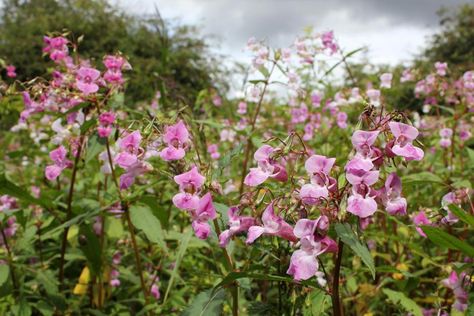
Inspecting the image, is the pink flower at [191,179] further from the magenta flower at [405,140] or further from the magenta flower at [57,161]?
the magenta flower at [57,161]

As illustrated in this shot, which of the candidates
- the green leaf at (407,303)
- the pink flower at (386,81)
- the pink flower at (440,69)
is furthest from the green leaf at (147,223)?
the pink flower at (440,69)

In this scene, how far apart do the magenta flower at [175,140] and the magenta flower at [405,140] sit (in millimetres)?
596

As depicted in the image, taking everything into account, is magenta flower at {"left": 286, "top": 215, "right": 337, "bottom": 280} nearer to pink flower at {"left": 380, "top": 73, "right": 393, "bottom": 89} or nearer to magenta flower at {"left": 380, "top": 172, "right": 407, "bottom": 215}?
magenta flower at {"left": 380, "top": 172, "right": 407, "bottom": 215}

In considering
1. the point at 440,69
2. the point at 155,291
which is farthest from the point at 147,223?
the point at 440,69

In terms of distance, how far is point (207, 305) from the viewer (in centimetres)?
145

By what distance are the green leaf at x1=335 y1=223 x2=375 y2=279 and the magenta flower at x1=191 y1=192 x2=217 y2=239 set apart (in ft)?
1.15

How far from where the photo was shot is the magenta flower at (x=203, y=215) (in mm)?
1354

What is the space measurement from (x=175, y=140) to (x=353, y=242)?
0.61m

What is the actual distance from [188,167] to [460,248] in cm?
83

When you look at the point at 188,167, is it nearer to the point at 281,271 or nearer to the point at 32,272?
the point at 281,271

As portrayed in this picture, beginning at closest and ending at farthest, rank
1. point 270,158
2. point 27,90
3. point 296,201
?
point 296,201 → point 270,158 → point 27,90

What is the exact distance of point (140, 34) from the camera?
2755 centimetres

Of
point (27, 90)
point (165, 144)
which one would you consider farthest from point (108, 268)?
point (165, 144)

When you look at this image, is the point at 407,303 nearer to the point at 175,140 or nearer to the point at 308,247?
the point at 308,247
